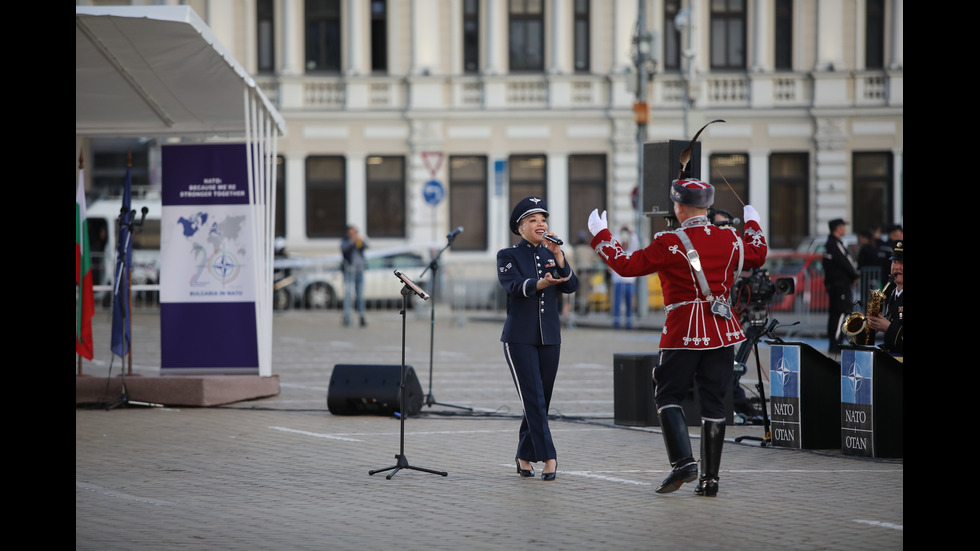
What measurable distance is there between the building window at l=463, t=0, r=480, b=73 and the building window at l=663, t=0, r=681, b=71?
197 inches

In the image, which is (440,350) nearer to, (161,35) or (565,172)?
(161,35)

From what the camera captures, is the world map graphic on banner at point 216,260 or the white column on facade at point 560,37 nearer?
the world map graphic on banner at point 216,260

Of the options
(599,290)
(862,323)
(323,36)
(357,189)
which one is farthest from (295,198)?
(862,323)

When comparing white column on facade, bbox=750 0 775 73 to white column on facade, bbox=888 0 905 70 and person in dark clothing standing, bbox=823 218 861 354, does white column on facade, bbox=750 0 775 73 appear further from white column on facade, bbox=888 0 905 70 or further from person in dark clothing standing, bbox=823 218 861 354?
person in dark clothing standing, bbox=823 218 861 354

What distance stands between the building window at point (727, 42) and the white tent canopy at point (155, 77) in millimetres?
23814

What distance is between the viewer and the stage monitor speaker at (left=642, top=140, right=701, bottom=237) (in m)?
9.86

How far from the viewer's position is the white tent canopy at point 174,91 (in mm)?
11312

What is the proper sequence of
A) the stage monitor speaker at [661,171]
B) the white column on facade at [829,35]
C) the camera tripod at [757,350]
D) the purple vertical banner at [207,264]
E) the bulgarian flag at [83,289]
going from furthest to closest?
the white column on facade at [829,35] < the purple vertical banner at [207,264] < the bulgarian flag at [83,289] < the camera tripod at [757,350] < the stage monitor speaker at [661,171]

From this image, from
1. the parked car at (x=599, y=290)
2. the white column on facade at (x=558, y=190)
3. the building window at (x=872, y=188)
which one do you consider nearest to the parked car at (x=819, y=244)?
the building window at (x=872, y=188)

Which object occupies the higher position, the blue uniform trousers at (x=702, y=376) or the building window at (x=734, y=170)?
the building window at (x=734, y=170)

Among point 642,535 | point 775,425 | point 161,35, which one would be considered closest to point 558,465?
point 775,425

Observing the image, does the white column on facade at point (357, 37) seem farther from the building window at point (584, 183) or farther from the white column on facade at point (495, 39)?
the building window at point (584, 183)

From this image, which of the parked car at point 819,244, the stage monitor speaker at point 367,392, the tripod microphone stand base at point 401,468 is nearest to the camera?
the tripod microphone stand base at point 401,468

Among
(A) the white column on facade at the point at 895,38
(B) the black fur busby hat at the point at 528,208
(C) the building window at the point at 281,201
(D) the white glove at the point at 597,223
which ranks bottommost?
(D) the white glove at the point at 597,223
